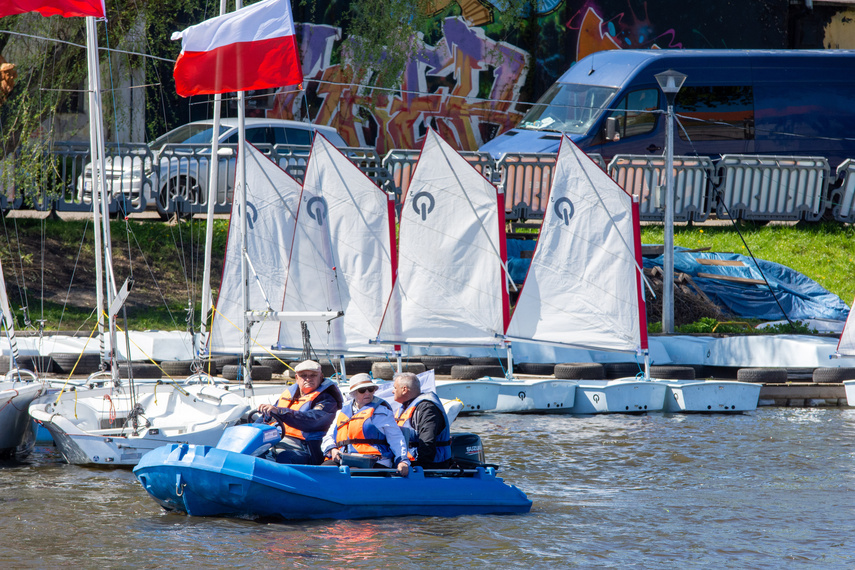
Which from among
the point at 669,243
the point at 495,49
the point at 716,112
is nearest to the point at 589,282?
the point at 669,243

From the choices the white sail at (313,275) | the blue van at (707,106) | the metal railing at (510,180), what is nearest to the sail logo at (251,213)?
the white sail at (313,275)

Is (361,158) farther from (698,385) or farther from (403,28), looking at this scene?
(698,385)

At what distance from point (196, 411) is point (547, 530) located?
6.48 metres

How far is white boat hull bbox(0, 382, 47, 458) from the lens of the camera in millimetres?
15867

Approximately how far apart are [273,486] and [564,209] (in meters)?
9.81

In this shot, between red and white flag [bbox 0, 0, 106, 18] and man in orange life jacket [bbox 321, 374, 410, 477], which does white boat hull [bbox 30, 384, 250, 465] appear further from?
red and white flag [bbox 0, 0, 106, 18]

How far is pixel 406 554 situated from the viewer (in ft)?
37.1

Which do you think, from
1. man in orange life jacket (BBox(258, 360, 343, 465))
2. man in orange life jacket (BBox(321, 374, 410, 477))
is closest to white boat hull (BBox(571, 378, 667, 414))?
man in orange life jacket (BBox(258, 360, 343, 465))

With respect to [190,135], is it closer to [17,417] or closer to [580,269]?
[580,269]

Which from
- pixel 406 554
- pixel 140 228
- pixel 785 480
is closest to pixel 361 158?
pixel 140 228

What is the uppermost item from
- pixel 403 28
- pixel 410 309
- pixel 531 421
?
pixel 403 28

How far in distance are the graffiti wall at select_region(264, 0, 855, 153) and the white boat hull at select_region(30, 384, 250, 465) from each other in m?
18.1

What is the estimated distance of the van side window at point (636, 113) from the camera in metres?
27.5

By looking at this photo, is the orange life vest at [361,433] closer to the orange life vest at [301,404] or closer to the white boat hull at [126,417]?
the orange life vest at [301,404]
